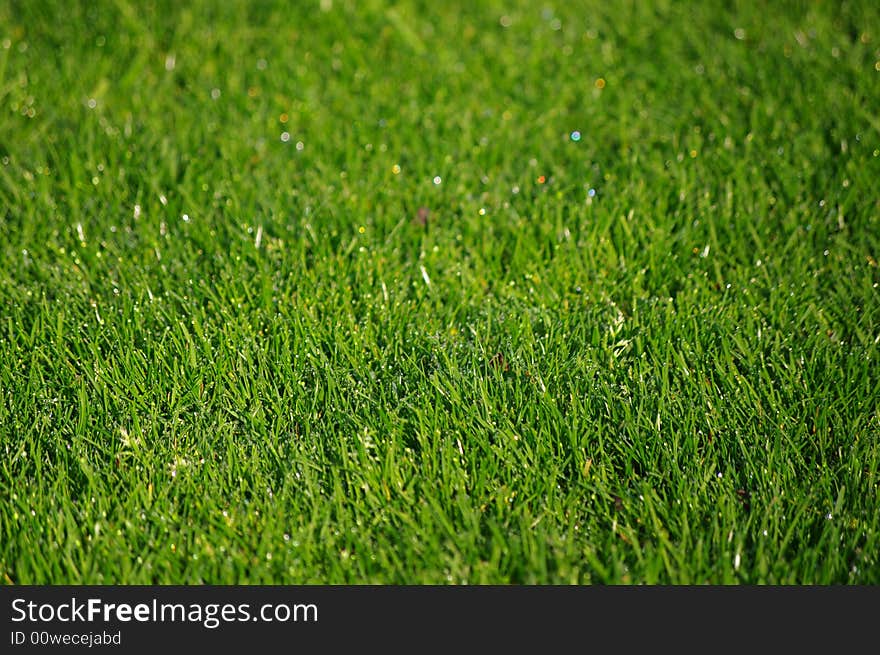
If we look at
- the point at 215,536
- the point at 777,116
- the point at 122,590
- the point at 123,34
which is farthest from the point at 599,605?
the point at 123,34

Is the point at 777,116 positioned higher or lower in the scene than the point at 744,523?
higher

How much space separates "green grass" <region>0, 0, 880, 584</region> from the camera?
1.94 metres

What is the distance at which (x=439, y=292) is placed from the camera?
8.42 feet

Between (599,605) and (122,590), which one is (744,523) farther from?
(122,590)

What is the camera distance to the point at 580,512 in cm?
199

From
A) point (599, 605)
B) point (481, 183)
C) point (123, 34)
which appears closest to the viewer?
point (599, 605)

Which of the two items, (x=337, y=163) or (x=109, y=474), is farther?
(x=337, y=163)

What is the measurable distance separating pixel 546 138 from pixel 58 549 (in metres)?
2.17

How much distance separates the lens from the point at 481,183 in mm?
3018

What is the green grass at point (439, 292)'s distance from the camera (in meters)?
1.94

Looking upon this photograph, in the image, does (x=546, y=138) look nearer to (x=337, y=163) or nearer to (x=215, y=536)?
(x=337, y=163)

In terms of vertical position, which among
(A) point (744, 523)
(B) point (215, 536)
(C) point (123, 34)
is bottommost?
(A) point (744, 523)

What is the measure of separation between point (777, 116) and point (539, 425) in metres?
1.81

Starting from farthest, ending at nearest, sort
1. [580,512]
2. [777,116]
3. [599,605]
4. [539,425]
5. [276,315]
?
[777,116] < [276,315] < [539,425] < [580,512] < [599,605]
